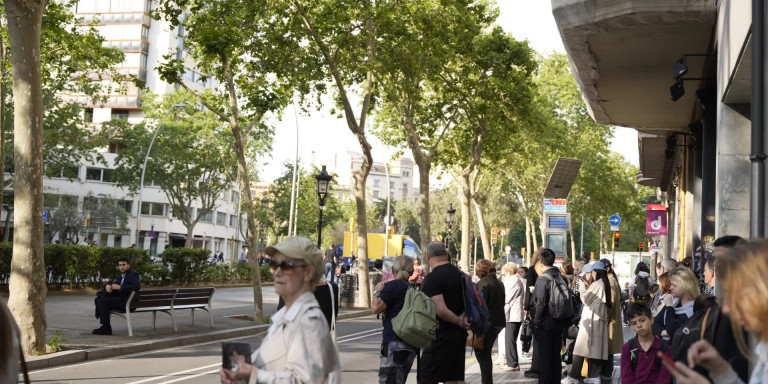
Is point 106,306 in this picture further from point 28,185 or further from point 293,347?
point 293,347

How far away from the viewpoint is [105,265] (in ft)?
100

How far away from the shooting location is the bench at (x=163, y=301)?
58.9ft

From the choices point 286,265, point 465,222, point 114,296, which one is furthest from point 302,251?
point 465,222

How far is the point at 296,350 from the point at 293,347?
19mm

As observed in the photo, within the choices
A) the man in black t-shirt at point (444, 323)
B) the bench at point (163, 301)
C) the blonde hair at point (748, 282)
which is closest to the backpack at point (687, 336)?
the blonde hair at point (748, 282)


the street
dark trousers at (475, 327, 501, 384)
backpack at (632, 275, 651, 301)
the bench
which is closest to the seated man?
Result: the bench

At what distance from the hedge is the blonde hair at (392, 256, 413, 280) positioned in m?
16.3

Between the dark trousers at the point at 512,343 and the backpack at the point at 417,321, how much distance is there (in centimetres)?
676

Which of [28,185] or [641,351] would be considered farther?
[28,185]

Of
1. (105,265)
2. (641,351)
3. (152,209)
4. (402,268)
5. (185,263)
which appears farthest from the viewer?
(152,209)

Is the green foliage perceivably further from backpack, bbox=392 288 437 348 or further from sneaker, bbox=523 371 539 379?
backpack, bbox=392 288 437 348

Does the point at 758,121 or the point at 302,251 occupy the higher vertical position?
the point at 758,121

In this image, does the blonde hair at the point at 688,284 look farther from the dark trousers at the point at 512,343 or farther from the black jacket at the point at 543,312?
the dark trousers at the point at 512,343

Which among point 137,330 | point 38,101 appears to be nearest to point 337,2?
point 137,330
